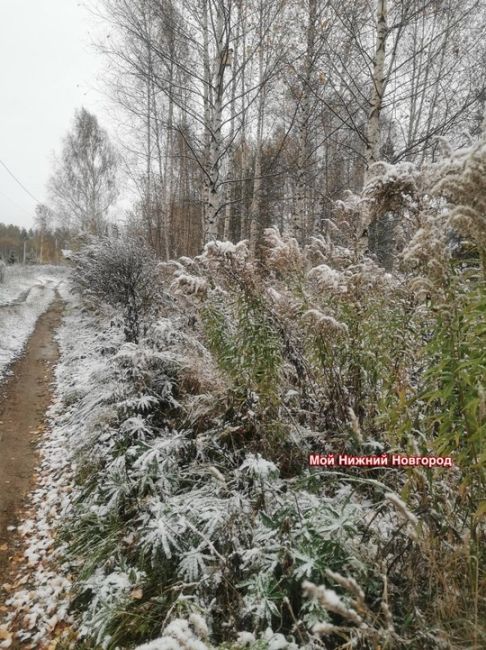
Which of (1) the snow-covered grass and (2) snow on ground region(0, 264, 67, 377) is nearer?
(1) the snow-covered grass

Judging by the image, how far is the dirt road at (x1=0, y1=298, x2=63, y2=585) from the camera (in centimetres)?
407

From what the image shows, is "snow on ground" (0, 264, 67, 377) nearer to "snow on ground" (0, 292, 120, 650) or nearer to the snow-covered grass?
"snow on ground" (0, 292, 120, 650)

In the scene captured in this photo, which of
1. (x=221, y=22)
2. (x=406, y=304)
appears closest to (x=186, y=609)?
(x=406, y=304)

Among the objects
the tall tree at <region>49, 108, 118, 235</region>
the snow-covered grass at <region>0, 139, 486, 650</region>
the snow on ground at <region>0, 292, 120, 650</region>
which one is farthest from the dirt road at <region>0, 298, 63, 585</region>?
the tall tree at <region>49, 108, 118, 235</region>

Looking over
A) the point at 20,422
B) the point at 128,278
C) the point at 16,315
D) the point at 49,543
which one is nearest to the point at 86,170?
the point at 16,315

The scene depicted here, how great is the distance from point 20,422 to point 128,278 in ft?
10.2

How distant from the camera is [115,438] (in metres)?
4.16

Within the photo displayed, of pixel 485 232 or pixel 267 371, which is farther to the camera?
pixel 267 371

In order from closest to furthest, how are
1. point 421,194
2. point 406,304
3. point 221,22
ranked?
point 421,194 → point 406,304 → point 221,22

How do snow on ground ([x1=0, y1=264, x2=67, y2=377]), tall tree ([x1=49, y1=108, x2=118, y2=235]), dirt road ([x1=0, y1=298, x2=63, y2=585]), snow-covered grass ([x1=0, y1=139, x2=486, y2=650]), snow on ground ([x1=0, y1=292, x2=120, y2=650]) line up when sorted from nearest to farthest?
snow-covered grass ([x1=0, y1=139, x2=486, y2=650]) < snow on ground ([x1=0, y1=292, x2=120, y2=650]) < dirt road ([x1=0, y1=298, x2=63, y2=585]) < snow on ground ([x1=0, y1=264, x2=67, y2=377]) < tall tree ([x1=49, y1=108, x2=118, y2=235])

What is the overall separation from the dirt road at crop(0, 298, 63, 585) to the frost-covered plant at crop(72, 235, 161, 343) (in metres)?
2.09

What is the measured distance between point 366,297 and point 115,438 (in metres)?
3.10

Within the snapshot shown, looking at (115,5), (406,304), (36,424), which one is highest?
(115,5)

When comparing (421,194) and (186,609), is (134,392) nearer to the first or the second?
(186,609)
